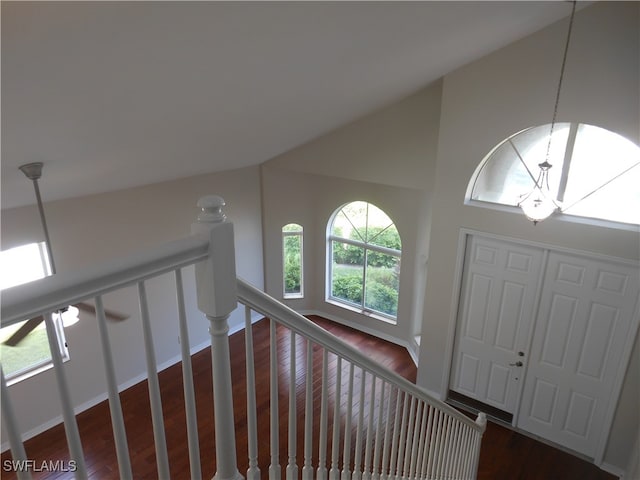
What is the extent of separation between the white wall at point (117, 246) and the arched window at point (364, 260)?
5.58 ft

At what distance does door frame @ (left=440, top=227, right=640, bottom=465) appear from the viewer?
4.27 meters

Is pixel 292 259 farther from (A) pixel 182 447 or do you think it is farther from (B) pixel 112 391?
(B) pixel 112 391

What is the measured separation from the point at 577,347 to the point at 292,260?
183 inches

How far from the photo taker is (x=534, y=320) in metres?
4.85

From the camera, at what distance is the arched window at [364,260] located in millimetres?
7242

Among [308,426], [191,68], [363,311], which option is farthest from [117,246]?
[308,426]

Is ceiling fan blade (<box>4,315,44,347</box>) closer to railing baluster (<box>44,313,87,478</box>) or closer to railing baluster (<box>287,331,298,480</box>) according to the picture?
railing baluster (<box>287,331,298,480</box>)

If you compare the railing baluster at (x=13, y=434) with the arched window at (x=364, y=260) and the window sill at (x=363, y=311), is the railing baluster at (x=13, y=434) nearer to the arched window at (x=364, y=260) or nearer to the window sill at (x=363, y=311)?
the arched window at (x=364, y=260)

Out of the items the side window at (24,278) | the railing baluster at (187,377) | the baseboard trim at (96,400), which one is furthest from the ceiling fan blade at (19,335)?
the railing baluster at (187,377)

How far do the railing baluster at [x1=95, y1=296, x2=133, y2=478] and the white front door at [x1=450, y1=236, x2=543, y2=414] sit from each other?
446 cm

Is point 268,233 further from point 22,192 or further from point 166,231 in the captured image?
point 22,192

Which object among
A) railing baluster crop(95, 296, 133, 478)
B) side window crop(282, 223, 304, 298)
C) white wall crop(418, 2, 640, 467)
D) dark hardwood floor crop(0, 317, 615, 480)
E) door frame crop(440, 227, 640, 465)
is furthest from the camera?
side window crop(282, 223, 304, 298)

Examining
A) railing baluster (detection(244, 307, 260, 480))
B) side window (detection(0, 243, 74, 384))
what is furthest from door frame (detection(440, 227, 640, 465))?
side window (detection(0, 243, 74, 384))

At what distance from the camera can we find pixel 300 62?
3.15m
